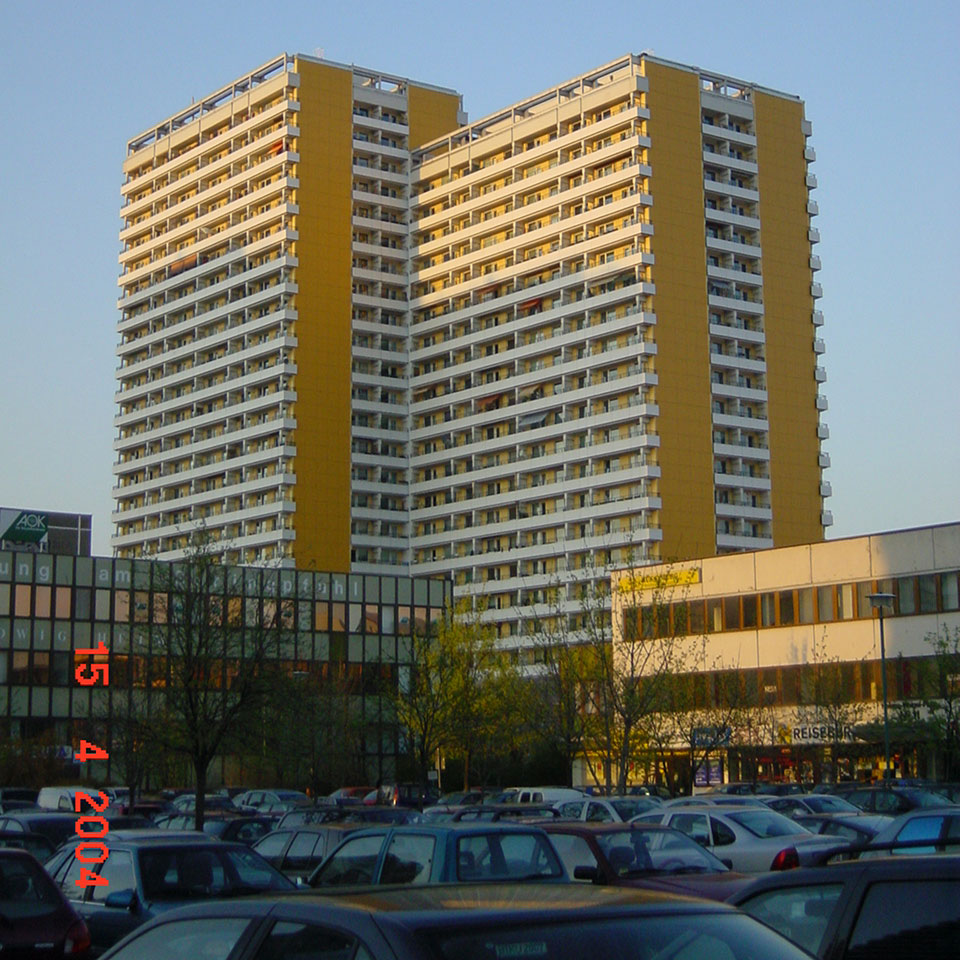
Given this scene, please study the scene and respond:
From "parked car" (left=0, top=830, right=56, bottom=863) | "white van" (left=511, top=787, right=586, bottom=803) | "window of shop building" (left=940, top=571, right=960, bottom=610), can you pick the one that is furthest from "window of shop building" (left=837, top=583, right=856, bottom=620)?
"parked car" (left=0, top=830, right=56, bottom=863)

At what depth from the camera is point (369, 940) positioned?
475 centimetres

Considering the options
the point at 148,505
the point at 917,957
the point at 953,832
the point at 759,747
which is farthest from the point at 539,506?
the point at 917,957

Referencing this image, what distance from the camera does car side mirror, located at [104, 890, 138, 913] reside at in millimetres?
15938

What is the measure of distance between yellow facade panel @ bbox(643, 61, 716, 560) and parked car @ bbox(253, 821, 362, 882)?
9000 cm

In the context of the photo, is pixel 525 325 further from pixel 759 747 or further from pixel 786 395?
pixel 759 747

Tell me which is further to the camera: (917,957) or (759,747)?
(759,747)

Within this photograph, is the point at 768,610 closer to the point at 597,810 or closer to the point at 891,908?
the point at 597,810

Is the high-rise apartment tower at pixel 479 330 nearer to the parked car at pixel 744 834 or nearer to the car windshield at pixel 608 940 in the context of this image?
the parked car at pixel 744 834

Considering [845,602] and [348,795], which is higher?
[845,602]

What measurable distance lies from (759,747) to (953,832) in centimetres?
5790

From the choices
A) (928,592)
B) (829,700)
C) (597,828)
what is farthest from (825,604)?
(597,828)

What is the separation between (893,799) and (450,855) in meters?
27.8

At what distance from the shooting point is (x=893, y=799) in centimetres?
3981

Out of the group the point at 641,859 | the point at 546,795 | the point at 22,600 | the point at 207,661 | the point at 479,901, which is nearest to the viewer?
the point at 479,901
